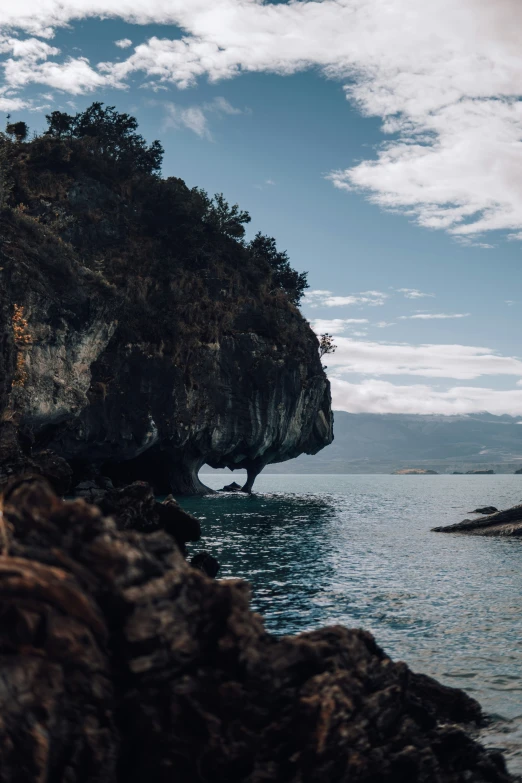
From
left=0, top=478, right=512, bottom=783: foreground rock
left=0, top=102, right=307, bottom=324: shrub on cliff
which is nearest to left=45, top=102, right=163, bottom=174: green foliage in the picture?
left=0, top=102, right=307, bottom=324: shrub on cliff

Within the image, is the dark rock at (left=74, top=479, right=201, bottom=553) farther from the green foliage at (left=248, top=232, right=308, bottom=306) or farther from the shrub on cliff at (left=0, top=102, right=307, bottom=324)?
the green foliage at (left=248, top=232, right=308, bottom=306)

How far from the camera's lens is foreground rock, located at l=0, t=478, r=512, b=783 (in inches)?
260

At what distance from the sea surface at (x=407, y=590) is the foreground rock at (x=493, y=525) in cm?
224

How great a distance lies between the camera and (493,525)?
4781 cm

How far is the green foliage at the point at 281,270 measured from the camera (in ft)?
290

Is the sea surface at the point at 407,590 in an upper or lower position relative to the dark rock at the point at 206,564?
lower

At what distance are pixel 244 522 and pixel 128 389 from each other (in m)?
21.5

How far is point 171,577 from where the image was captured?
7730 mm

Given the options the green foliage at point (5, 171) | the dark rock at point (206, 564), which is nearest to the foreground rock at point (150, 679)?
the dark rock at point (206, 564)

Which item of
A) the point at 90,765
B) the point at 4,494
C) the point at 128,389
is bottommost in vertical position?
the point at 90,765

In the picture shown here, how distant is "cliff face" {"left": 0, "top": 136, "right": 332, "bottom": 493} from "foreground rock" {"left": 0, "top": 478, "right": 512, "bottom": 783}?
39.6m

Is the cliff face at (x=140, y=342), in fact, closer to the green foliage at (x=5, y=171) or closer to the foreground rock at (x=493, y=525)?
the green foliage at (x=5, y=171)

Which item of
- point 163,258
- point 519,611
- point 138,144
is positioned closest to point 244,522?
point 519,611

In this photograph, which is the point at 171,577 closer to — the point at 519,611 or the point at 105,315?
the point at 519,611
